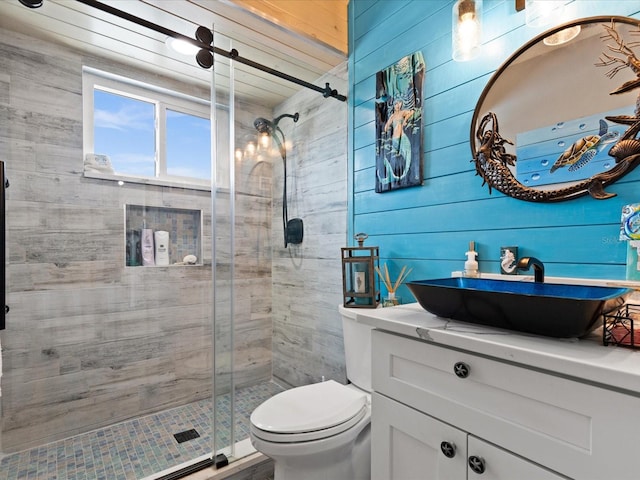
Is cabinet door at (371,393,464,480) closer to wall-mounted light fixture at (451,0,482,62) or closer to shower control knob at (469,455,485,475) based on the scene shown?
shower control knob at (469,455,485,475)

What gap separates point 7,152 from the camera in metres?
1.74

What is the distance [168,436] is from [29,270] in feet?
3.77

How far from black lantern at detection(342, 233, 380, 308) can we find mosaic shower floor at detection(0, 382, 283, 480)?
32.6 inches

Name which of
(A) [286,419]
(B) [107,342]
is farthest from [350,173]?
(B) [107,342]

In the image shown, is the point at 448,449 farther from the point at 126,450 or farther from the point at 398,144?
the point at 126,450

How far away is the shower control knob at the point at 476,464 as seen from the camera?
0.74 meters

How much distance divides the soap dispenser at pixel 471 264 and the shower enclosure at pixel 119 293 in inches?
45.2

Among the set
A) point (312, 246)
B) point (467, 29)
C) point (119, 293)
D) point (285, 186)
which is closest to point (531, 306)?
point (467, 29)

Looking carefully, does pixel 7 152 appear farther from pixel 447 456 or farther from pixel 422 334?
pixel 447 456

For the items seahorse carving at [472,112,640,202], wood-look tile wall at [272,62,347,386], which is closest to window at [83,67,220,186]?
wood-look tile wall at [272,62,347,386]

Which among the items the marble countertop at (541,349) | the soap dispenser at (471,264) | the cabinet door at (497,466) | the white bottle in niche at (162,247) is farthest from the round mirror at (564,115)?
the white bottle in niche at (162,247)

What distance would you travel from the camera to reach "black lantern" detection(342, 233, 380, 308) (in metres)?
1.63

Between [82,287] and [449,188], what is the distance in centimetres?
200

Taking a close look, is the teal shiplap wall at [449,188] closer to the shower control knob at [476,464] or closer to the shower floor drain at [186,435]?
the shower control knob at [476,464]
